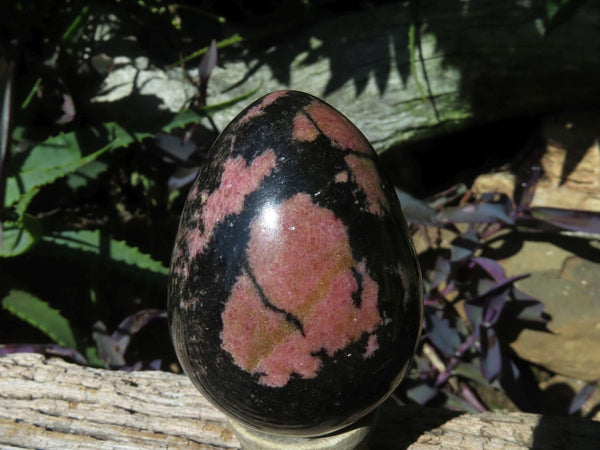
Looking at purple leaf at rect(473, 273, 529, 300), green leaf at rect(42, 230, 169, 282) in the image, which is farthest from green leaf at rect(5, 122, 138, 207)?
purple leaf at rect(473, 273, 529, 300)

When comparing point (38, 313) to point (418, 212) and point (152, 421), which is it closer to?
point (152, 421)

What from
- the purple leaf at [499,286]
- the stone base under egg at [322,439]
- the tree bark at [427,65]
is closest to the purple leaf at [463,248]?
the purple leaf at [499,286]

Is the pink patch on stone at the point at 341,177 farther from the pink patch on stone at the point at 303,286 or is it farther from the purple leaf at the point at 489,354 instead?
the purple leaf at the point at 489,354

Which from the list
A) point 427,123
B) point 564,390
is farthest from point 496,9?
point 564,390

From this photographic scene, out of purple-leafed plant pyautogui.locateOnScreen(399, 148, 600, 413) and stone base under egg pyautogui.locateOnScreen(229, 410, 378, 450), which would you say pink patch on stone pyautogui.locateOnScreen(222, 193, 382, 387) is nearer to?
stone base under egg pyautogui.locateOnScreen(229, 410, 378, 450)

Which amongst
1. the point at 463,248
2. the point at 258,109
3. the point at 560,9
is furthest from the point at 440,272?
the point at 258,109

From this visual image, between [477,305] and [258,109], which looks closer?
[258,109]

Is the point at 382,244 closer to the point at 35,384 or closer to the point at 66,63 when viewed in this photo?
the point at 35,384
